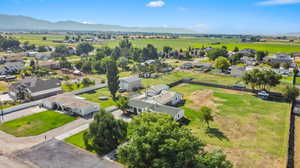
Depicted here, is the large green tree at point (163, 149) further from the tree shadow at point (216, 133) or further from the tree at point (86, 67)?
the tree at point (86, 67)

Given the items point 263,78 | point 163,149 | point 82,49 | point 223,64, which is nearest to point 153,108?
point 163,149

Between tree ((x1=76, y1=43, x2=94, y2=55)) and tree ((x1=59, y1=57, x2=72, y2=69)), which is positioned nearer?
tree ((x1=59, y1=57, x2=72, y2=69))

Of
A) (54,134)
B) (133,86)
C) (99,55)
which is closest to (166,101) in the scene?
(133,86)

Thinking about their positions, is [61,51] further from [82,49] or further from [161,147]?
[161,147]

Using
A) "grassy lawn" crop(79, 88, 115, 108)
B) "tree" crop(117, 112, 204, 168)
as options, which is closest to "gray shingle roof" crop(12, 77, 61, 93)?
"grassy lawn" crop(79, 88, 115, 108)

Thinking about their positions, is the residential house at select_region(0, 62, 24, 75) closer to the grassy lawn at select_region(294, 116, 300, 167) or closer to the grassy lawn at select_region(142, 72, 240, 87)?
the grassy lawn at select_region(142, 72, 240, 87)

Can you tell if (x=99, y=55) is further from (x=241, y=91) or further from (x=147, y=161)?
(x=147, y=161)

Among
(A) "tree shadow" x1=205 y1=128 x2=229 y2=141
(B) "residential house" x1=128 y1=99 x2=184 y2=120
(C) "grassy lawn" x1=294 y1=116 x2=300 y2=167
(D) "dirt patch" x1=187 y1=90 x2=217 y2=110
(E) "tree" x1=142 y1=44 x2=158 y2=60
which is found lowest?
(C) "grassy lawn" x1=294 y1=116 x2=300 y2=167
